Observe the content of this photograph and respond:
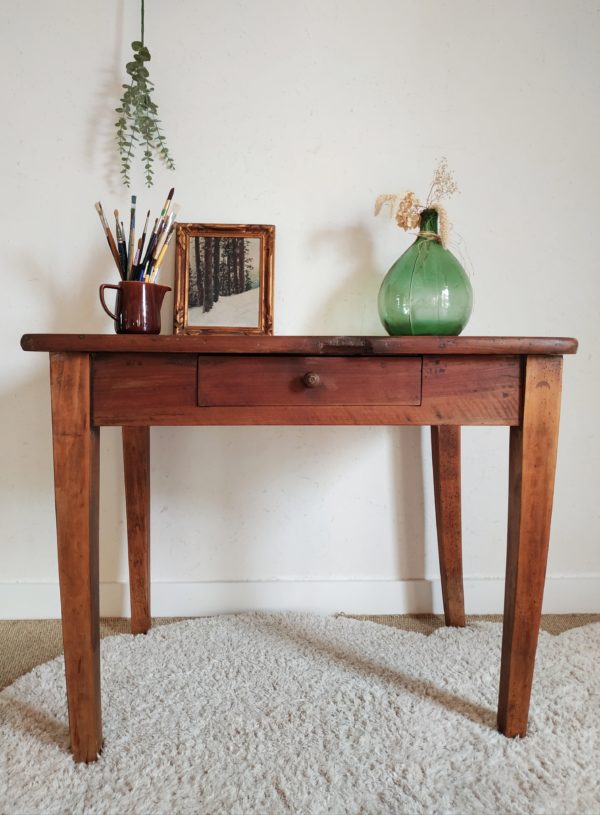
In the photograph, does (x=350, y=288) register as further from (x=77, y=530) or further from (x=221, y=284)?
(x=77, y=530)

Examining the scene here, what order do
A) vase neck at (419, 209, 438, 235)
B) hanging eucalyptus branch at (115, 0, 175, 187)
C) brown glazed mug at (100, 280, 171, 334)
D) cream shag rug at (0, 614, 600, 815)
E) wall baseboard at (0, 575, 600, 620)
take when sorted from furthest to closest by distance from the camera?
wall baseboard at (0, 575, 600, 620) → hanging eucalyptus branch at (115, 0, 175, 187) → vase neck at (419, 209, 438, 235) → brown glazed mug at (100, 280, 171, 334) → cream shag rug at (0, 614, 600, 815)

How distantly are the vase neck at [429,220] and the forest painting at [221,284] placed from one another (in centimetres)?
42

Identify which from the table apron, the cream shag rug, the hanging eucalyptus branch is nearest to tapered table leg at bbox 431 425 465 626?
the cream shag rug

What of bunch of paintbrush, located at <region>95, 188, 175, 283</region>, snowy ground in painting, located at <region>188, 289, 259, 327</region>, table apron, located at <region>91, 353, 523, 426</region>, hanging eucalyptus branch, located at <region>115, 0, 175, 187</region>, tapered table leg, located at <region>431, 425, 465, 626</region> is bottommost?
tapered table leg, located at <region>431, 425, 465, 626</region>

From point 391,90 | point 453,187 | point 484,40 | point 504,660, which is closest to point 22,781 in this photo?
point 504,660

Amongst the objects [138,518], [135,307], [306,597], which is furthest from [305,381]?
[306,597]

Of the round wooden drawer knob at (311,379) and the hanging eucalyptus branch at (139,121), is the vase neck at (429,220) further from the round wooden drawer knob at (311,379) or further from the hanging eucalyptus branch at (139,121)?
the hanging eucalyptus branch at (139,121)

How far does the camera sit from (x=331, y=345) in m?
0.81

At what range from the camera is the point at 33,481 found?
4.41ft

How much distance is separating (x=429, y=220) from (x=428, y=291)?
180 millimetres

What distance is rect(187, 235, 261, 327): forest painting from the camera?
4.22 feet

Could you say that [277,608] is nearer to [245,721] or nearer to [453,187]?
[245,721]

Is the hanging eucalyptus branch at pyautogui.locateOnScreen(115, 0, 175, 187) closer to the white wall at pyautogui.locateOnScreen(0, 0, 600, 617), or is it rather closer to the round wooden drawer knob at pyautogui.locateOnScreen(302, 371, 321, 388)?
the white wall at pyautogui.locateOnScreen(0, 0, 600, 617)

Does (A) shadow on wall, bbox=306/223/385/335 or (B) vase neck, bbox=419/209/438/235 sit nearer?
(B) vase neck, bbox=419/209/438/235
